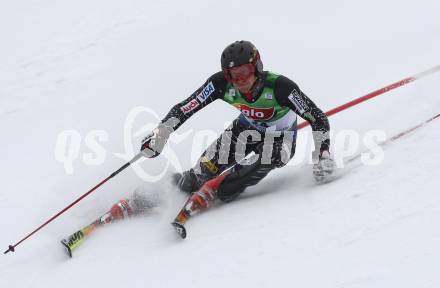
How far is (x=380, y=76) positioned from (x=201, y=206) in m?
4.84

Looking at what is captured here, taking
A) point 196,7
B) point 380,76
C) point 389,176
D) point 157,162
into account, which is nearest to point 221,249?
point 389,176

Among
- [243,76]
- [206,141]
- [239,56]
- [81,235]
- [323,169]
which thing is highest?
[239,56]

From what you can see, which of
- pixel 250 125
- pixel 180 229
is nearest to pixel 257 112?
pixel 250 125

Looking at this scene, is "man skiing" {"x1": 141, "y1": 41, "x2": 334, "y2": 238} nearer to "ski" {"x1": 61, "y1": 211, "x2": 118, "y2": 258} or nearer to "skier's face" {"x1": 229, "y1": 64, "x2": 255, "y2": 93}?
"skier's face" {"x1": 229, "y1": 64, "x2": 255, "y2": 93}

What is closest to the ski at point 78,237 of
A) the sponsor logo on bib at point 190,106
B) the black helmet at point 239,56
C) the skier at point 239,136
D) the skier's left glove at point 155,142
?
the skier at point 239,136

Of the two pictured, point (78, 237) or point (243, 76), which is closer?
point (243, 76)

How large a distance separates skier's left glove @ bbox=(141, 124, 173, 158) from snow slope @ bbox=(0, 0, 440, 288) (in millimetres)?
755

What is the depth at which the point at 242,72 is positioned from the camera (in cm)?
538

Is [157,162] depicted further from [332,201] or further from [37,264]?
[332,201]

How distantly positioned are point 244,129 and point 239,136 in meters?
0.10

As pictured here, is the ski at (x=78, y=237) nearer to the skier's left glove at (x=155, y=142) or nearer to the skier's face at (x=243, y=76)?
the skier's left glove at (x=155, y=142)

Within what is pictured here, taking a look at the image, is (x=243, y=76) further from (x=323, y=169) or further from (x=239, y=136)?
(x=323, y=169)

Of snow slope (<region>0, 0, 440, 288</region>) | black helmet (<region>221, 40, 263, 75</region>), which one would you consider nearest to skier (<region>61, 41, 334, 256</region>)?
black helmet (<region>221, 40, 263, 75</region>)

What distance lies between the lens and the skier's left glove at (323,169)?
5.39 metres
